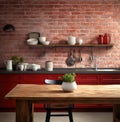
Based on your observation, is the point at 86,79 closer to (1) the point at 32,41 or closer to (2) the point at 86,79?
(2) the point at 86,79

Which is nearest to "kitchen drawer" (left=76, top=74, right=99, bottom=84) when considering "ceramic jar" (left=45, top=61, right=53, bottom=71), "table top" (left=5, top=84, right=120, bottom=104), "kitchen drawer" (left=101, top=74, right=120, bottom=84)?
"kitchen drawer" (left=101, top=74, right=120, bottom=84)

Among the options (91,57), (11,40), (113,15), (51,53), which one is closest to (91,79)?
(91,57)

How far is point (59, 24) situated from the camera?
637 centimetres

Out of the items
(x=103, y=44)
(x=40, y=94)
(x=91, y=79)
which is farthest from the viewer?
(x=103, y=44)

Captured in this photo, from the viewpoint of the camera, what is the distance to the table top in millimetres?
3227

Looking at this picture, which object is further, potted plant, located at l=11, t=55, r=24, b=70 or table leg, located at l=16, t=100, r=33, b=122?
potted plant, located at l=11, t=55, r=24, b=70

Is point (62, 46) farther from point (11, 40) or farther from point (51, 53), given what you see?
point (11, 40)

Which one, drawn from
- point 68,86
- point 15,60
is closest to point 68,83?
point 68,86

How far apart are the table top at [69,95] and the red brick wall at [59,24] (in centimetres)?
261

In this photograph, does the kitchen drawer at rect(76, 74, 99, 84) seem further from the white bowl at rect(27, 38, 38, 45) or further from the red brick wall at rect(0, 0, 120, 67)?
the white bowl at rect(27, 38, 38, 45)

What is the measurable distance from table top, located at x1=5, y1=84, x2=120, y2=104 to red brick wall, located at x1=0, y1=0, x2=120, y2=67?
2.61m

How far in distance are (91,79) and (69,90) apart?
7.49 feet

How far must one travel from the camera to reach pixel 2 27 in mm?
6387

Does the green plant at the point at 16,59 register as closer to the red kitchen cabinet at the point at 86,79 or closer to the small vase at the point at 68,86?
the red kitchen cabinet at the point at 86,79
